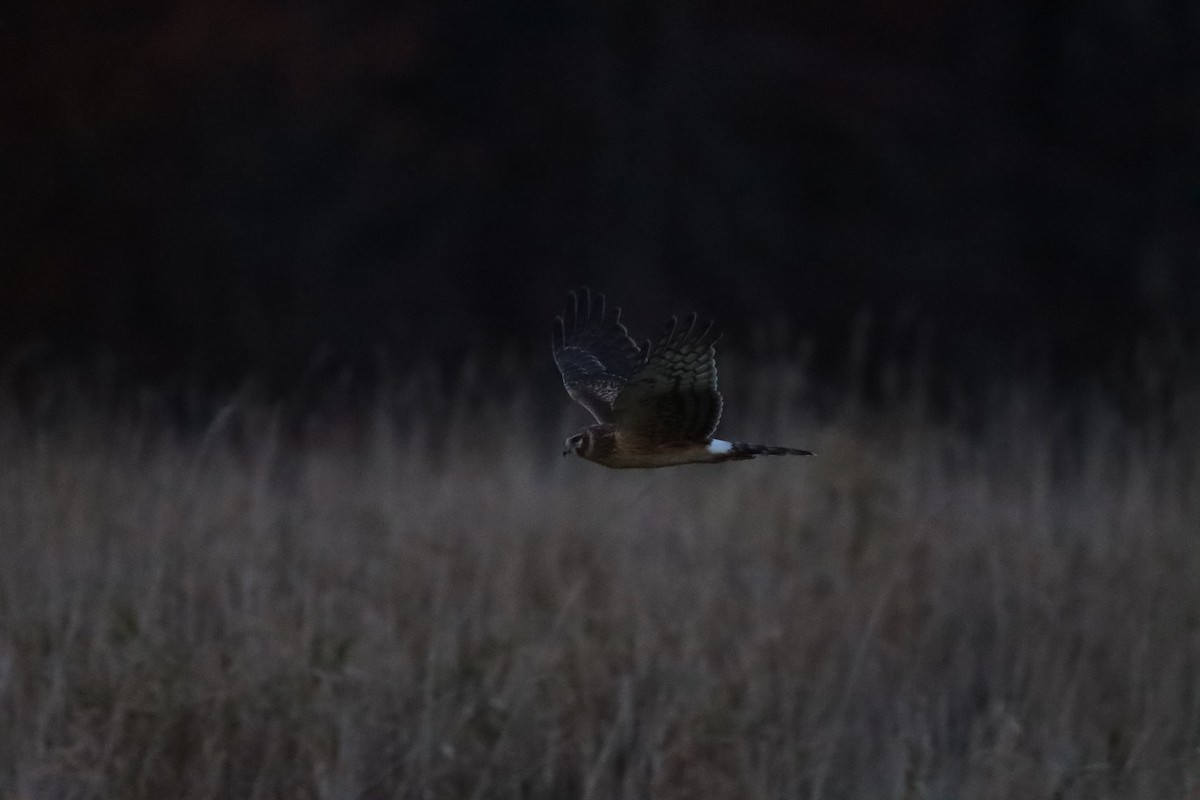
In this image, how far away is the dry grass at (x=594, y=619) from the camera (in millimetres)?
3322

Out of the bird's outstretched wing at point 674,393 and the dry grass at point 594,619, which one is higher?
the bird's outstretched wing at point 674,393

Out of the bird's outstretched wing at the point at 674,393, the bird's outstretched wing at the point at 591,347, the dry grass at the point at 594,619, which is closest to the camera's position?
the bird's outstretched wing at the point at 674,393

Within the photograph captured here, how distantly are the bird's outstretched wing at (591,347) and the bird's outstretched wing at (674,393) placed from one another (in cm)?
68

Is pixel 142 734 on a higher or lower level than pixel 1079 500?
lower

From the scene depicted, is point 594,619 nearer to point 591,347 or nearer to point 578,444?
point 591,347

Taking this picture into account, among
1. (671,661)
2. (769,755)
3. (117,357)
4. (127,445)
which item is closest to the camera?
(769,755)

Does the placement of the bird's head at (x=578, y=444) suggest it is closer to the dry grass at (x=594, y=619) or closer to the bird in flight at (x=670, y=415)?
the bird in flight at (x=670, y=415)

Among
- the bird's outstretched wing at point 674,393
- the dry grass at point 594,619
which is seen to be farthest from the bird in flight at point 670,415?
the dry grass at point 594,619

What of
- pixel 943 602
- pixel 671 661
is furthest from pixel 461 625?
pixel 943 602

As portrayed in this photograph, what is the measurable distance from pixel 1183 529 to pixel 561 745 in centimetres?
225

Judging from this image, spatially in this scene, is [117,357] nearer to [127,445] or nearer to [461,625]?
[127,445]

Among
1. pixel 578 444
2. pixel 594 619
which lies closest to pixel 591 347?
pixel 594 619

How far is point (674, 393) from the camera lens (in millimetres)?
2898

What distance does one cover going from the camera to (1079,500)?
215 inches
